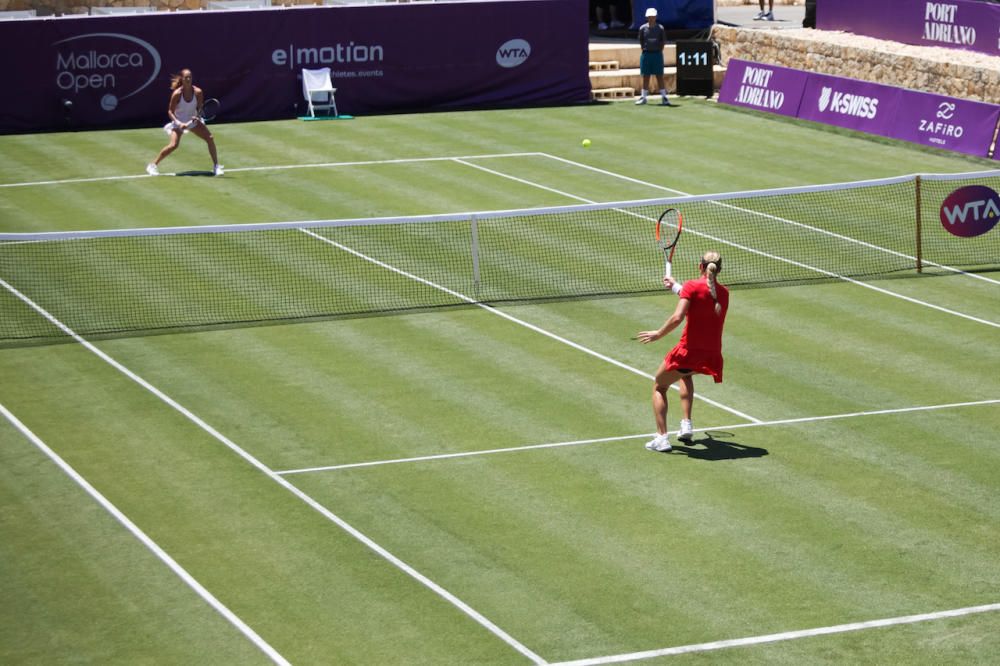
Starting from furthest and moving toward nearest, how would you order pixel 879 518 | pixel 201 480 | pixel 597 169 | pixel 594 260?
pixel 597 169 < pixel 594 260 < pixel 201 480 < pixel 879 518

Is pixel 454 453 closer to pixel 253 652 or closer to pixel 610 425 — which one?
pixel 610 425

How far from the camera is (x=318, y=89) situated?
1496 inches

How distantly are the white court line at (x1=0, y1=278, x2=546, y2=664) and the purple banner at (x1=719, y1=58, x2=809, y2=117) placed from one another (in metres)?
23.0

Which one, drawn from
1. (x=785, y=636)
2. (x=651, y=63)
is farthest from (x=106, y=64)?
(x=785, y=636)

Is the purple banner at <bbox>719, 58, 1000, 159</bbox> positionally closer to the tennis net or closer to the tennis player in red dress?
the tennis net

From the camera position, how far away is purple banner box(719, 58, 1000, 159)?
109 ft

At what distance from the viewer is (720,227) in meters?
26.0

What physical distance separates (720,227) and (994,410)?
31.6 feet

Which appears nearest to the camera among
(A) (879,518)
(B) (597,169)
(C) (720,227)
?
(A) (879,518)

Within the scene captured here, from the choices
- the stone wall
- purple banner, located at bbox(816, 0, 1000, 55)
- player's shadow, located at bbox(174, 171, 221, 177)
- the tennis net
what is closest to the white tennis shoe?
the tennis net

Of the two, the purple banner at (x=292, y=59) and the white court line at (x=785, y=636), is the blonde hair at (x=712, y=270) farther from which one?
the purple banner at (x=292, y=59)

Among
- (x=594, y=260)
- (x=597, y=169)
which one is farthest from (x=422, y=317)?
(x=597, y=169)

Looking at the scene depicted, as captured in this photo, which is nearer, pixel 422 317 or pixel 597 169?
pixel 422 317

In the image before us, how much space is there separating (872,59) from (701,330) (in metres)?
25.8
